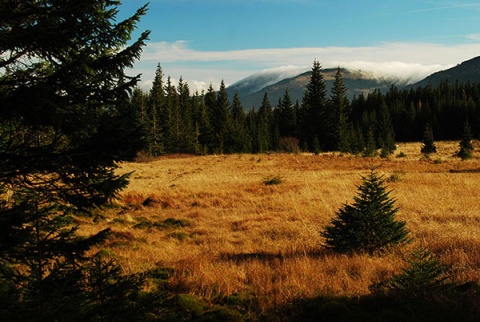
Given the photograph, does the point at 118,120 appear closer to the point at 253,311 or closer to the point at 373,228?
the point at 253,311

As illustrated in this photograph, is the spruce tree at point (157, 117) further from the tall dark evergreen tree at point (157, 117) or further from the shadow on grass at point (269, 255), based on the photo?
the shadow on grass at point (269, 255)

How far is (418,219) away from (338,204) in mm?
3239

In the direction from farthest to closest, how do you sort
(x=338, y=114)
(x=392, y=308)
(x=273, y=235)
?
1. (x=338, y=114)
2. (x=273, y=235)
3. (x=392, y=308)

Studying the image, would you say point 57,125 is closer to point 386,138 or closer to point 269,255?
point 269,255

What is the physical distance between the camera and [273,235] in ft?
32.5

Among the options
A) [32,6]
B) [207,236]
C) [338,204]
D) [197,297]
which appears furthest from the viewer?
[338,204]

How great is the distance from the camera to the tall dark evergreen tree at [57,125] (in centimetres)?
336

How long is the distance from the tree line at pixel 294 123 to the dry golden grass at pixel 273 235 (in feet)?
77.3

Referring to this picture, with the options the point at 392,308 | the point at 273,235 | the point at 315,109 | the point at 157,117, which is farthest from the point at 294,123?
the point at 392,308

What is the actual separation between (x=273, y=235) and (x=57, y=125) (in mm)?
7649

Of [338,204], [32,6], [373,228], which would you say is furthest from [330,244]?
[32,6]

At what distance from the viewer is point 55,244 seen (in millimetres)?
3842

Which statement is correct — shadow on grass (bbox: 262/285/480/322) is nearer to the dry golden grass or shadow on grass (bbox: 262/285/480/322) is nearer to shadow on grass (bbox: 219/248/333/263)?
the dry golden grass

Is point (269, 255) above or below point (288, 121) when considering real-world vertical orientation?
below
